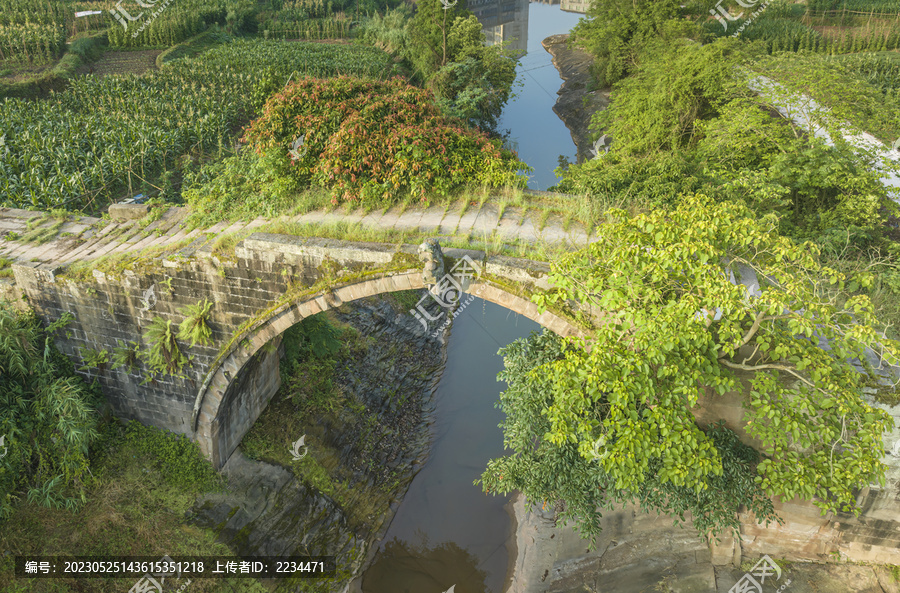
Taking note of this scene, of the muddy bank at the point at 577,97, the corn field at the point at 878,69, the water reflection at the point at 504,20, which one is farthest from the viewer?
the water reflection at the point at 504,20

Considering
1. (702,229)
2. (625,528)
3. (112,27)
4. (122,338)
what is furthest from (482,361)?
(112,27)

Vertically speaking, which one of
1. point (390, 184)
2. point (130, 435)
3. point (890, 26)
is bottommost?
point (130, 435)

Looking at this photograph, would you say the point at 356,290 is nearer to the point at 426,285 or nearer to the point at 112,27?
the point at 426,285

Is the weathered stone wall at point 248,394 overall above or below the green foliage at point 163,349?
below

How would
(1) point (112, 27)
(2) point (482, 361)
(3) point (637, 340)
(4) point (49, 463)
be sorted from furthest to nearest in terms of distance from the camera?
(1) point (112, 27) → (2) point (482, 361) → (4) point (49, 463) → (3) point (637, 340)

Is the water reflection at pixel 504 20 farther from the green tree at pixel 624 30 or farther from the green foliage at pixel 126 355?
the green foliage at pixel 126 355

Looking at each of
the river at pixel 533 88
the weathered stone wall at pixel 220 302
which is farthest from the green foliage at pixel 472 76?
the weathered stone wall at pixel 220 302

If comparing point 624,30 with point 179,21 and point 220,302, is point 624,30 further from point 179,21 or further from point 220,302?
point 179,21
